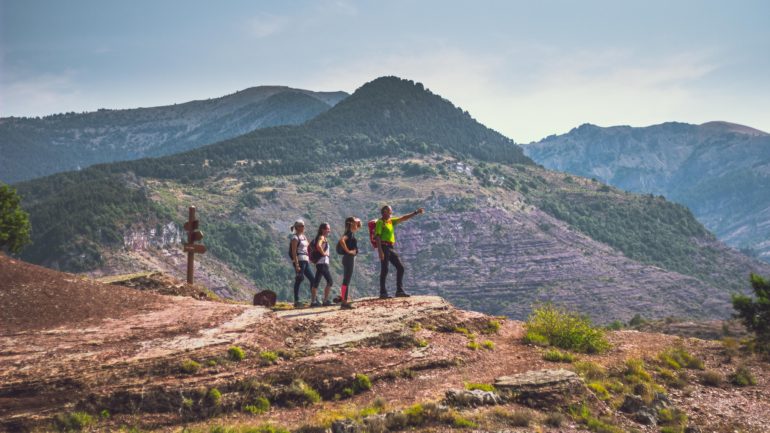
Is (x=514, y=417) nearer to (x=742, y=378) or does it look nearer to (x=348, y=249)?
(x=348, y=249)

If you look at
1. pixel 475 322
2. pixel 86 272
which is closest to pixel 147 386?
pixel 475 322

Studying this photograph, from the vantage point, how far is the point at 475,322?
21547 millimetres

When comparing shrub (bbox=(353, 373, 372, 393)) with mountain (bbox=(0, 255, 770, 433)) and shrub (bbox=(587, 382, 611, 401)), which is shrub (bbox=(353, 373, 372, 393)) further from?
shrub (bbox=(587, 382, 611, 401))

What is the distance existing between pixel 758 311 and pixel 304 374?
22.3m

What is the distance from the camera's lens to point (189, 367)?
14422mm

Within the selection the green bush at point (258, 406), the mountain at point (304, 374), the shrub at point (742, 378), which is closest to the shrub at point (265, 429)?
the mountain at point (304, 374)

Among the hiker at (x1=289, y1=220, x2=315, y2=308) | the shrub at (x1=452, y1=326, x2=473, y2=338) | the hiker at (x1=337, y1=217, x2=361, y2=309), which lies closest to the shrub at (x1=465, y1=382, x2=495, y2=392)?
the shrub at (x1=452, y1=326, x2=473, y2=338)

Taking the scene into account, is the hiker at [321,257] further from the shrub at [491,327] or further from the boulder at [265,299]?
the shrub at [491,327]

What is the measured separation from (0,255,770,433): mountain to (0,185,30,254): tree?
3124 cm

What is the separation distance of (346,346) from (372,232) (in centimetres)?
462

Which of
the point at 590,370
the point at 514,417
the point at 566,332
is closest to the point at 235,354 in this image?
the point at 514,417

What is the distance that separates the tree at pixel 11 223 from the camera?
1780 inches

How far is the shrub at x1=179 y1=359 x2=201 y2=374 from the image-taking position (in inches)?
567

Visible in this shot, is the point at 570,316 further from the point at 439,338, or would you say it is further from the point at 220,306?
the point at 220,306
